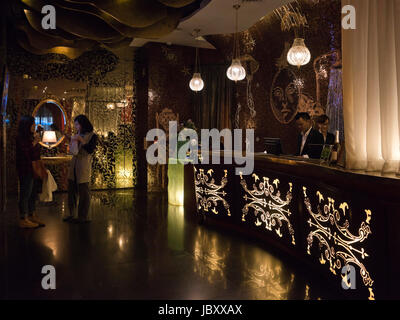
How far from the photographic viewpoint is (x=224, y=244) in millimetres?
4773

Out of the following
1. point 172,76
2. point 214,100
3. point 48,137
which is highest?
point 172,76

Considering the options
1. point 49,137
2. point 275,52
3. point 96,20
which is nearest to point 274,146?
point 275,52

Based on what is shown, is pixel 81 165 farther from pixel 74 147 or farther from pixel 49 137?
pixel 49 137

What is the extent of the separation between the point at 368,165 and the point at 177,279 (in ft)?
6.87

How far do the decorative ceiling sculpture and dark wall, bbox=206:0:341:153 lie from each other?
1.64m

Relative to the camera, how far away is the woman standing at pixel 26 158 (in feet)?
17.3

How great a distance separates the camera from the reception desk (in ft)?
8.62

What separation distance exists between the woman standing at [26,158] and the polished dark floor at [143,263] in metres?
0.44

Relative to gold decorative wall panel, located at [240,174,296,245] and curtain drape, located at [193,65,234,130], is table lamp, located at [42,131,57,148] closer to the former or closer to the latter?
curtain drape, located at [193,65,234,130]

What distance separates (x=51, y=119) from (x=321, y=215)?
24.2 ft

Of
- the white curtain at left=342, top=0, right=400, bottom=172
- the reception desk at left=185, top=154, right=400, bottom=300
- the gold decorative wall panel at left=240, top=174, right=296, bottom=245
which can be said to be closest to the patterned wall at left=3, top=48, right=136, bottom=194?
the reception desk at left=185, top=154, right=400, bottom=300

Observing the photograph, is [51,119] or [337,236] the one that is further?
[51,119]

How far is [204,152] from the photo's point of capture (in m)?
6.23

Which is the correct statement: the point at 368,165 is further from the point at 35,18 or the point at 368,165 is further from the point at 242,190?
the point at 35,18
